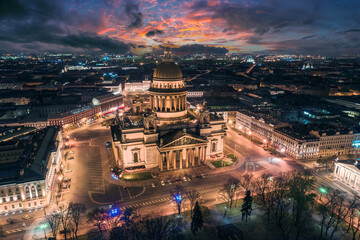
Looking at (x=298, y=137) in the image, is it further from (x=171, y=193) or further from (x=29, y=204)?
(x=29, y=204)

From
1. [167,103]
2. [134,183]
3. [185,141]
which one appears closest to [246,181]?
[185,141]

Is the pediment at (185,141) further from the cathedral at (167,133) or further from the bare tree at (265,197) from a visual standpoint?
the bare tree at (265,197)

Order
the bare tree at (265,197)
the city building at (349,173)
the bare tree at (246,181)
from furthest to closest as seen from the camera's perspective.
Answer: the city building at (349,173) → the bare tree at (246,181) → the bare tree at (265,197)

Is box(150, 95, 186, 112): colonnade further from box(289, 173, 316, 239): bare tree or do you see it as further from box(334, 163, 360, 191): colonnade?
box(334, 163, 360, 191): colonnade

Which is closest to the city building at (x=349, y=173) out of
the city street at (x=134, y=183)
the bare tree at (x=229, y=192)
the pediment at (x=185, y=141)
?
the city street at (x=134, y=183)

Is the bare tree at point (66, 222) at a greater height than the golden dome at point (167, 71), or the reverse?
the golden dome at point (167, 71)

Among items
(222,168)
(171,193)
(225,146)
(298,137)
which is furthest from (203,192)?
(298,137)

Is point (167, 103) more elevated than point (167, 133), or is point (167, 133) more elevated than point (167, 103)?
point (167, 103)

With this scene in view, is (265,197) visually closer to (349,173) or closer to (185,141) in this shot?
(349,173)
